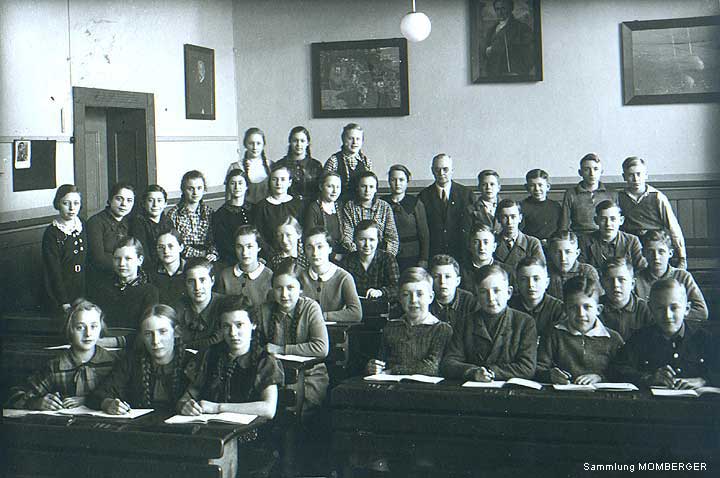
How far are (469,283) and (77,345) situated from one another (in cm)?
230

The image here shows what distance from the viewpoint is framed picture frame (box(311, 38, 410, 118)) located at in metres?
7.81

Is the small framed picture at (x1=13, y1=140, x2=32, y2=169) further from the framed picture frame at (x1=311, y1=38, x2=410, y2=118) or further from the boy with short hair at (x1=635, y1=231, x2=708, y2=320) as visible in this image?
the boy with short hair at (x1=635, y1=231, x2=708, y2=320)

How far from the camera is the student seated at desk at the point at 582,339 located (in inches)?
143

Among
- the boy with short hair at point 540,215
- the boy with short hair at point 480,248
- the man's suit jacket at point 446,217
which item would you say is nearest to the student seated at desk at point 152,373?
the boy with short hair at point 480,248

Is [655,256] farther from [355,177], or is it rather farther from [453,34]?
[453,34]

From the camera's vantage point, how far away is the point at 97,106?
6352 mm

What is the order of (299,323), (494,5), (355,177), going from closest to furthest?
(299,323)
(355,177)
(494,5)

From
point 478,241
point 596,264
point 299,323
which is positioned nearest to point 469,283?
point 478,241

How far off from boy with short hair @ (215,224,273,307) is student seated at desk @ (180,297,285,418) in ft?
3.79

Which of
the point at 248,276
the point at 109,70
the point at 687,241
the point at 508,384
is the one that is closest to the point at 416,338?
the point at 508,384

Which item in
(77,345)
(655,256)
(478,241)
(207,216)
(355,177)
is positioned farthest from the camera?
(355,177)

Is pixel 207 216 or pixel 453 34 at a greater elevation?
pixel 453 34

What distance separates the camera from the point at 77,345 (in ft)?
12.0

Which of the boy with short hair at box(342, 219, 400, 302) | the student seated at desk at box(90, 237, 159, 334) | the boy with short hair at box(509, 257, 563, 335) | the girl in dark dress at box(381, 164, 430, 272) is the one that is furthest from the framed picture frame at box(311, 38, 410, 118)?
the boy with short hair at box(509, 257, 563, 335)
